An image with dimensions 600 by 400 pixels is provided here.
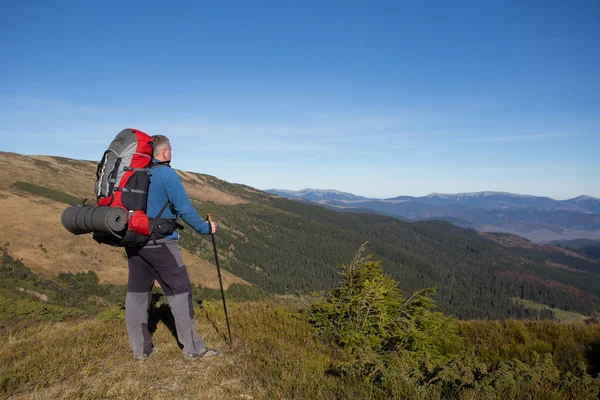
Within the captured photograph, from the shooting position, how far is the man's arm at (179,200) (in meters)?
4.55

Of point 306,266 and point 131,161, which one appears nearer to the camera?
point 131,161

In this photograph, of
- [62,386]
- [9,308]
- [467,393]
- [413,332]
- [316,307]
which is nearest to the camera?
[467,393]

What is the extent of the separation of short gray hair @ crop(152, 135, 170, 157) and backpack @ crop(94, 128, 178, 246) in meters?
0.25

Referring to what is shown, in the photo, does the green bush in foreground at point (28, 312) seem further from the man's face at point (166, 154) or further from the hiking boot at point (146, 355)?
the man's face at point (166, 154)

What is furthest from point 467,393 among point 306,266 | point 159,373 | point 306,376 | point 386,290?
point 306,266

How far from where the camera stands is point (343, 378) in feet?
13.0

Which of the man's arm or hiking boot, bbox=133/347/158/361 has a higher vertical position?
the man's arm

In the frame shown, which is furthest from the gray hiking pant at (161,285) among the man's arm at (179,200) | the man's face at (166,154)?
the man's face at (166,154)

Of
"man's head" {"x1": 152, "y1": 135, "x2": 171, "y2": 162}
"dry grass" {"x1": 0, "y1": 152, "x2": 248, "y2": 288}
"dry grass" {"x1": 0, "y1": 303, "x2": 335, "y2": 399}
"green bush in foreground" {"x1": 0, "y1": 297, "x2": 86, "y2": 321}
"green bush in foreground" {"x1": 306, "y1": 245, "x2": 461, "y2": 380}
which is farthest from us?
"dry grass" {"x1": 0, "y1": 152, "x2": 248, "y2": 288}

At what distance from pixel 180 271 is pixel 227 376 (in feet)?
5.10

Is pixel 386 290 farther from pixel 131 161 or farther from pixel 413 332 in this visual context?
pixel 131 161

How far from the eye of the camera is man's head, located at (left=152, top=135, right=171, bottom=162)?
4734mm

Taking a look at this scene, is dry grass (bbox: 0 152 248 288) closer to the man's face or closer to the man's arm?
the man's face

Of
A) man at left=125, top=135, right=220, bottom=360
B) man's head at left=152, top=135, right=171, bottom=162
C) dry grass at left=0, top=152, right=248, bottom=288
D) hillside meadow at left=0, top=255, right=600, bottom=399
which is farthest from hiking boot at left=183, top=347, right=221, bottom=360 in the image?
dry grass at left=0, top=152, right=248, bottom=288
